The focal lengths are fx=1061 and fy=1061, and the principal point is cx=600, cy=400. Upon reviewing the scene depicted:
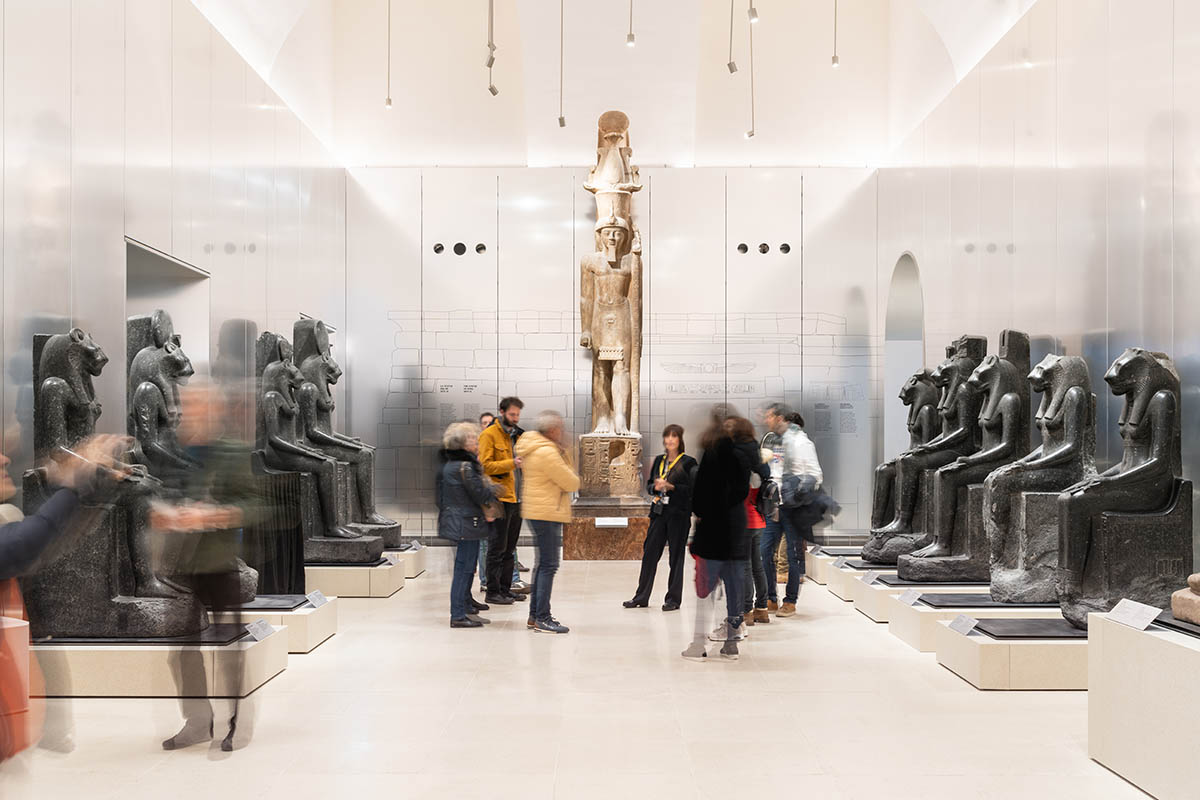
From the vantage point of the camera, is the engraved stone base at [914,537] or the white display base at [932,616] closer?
the white display base at [932,616]

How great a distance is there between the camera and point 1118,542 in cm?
527

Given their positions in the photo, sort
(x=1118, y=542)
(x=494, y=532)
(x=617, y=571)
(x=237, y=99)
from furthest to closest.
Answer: (x=617, y=571), (x=237, y=99), (x=494, y=532), (x=1118, y=542)

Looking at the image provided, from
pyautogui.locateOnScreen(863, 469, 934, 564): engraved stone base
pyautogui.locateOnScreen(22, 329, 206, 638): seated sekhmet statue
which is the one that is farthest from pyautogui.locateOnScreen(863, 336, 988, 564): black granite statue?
pyautogui.locateOnScreen(22, 329, 206, 638): seated sekhmet statue

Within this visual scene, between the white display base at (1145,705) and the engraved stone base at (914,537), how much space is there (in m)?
3.86

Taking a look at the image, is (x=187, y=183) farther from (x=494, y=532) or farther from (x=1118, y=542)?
(x=1118, y=542)

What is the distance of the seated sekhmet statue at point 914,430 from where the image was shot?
895cm

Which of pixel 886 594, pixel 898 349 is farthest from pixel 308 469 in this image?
pixel 898 349

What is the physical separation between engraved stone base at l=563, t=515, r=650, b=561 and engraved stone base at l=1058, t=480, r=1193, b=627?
5.81 metres

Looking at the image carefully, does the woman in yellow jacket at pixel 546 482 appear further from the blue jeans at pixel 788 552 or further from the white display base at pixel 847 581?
the white display base at pixel 847 581

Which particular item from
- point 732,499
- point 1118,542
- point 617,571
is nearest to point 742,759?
point 732,499

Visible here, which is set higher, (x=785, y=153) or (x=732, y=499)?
(x=785, y=153)

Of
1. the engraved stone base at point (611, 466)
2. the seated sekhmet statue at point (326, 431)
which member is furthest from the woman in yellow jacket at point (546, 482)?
the engraved stone base at point (611, 466)

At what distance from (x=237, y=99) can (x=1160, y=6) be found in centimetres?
708

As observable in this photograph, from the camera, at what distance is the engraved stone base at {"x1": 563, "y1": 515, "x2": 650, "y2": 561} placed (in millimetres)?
10711
